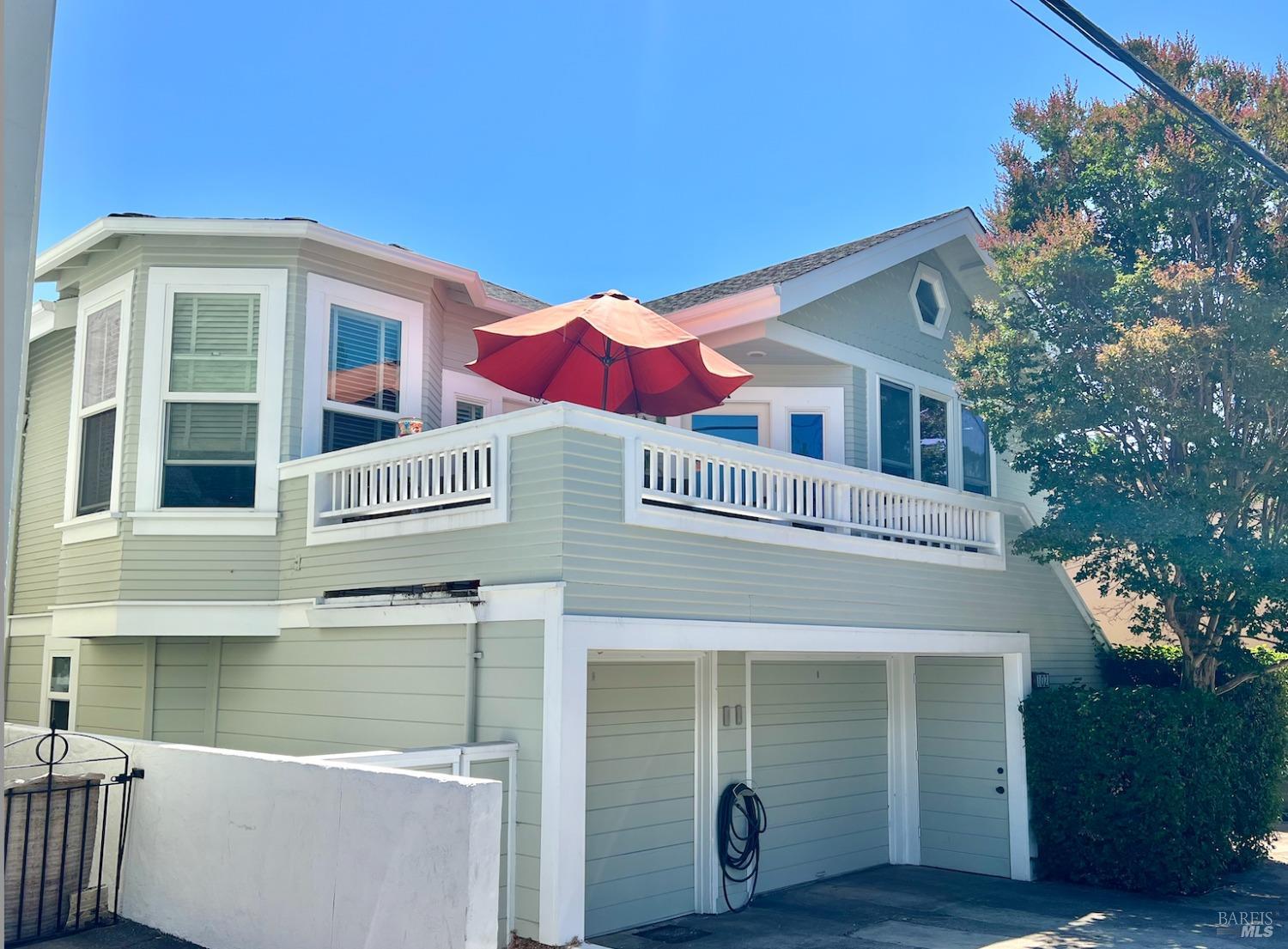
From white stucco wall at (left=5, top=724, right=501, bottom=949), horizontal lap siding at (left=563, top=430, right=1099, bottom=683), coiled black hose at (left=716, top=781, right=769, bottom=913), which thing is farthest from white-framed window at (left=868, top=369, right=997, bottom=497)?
white stucco wall at (left=5, top=724, right=501, bottom=949)

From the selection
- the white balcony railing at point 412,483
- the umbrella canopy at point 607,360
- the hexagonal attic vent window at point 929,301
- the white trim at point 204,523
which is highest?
the hexagonal attic vent window at point 929,301

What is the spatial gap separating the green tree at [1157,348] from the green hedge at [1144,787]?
3.26ft

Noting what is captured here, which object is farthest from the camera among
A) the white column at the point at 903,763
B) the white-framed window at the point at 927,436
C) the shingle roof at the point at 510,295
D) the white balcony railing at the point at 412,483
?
the shingle roof at the point at 510,295

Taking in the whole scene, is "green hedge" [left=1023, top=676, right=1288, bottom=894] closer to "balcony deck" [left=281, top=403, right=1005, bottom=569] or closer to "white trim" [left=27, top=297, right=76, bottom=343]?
"balcony deck" [left=281, top=403, right=1005, bottom=569]

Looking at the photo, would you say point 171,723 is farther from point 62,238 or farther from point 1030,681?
point 1030,681

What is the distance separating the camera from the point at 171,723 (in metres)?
10.7

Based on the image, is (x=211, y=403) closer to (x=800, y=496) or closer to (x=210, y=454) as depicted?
(x=210, y=454)

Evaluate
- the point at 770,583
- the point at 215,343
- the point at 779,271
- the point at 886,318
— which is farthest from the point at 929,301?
the point at 215,343

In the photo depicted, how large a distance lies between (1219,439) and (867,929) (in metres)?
5.70

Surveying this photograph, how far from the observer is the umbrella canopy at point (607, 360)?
377 inches

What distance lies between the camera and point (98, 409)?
1095 centimetres

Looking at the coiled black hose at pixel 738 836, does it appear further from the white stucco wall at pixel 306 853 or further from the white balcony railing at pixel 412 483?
the white stucco wall at pixel 306 853

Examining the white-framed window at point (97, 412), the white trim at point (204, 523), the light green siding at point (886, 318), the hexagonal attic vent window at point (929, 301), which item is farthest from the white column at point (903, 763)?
the white-framed window at point (97, 412)

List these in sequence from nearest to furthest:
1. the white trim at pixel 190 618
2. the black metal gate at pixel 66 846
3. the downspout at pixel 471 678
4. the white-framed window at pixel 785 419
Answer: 1. the black metal gate at pixel 66 846
2. the downspout at pixel 471 678
3. the white trim at pixel 190 618
4. the white-framed window at pixel 785 419
